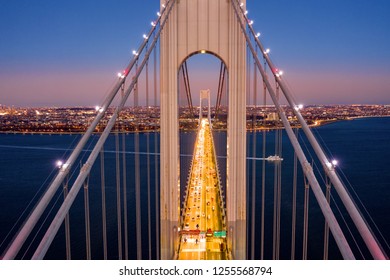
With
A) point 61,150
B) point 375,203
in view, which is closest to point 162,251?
point 375,203

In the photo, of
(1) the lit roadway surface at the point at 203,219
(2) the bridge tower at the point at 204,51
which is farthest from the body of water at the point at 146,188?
(1) the lit roadway surface at the point at 203,219

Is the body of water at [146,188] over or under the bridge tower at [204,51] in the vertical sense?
under

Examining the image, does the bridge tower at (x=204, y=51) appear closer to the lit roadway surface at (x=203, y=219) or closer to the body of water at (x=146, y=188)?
the body of water at (x=146, y=188)

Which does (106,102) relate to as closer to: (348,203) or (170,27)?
(348,203)

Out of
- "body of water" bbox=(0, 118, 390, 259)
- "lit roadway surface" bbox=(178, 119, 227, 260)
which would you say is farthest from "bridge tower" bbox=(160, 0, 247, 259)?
"lit roadway surface" bbox=(178, 119, 227, 260)

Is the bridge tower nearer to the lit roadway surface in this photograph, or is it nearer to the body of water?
the body of water

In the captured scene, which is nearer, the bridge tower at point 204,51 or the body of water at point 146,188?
the bridge tower at point 204,51
